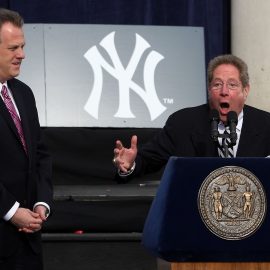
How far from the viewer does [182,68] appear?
5.82 meters

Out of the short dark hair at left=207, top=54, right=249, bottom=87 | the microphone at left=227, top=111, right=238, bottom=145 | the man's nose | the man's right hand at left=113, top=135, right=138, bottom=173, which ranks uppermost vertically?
the short dark hair at left=207, top=54, right=249, bottom=87

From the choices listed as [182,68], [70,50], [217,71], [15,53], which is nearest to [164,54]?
[182,68]

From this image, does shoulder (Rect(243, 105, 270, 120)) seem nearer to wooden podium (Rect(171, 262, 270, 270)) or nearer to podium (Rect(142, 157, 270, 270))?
podium (Rect(142, 157, 270, 270))

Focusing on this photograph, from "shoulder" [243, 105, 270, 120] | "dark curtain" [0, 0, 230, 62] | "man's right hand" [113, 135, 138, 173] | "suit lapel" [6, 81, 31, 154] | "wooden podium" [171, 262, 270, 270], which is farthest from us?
"dark curtain" [0, 0, 230, 62]

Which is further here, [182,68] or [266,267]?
[182,68]

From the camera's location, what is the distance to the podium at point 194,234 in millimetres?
2926

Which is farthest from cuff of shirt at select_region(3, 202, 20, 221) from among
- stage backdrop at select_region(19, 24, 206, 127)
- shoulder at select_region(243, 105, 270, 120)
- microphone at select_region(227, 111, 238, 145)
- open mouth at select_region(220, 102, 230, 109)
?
stage backdrop at select_region(19, 24, 206, 127)

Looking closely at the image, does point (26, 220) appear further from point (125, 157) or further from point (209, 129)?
point (209, 129)

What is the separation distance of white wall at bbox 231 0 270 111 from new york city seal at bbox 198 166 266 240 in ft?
10.8

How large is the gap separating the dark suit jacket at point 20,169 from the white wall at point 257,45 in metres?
3.13

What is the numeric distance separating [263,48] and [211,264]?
3.45 meters

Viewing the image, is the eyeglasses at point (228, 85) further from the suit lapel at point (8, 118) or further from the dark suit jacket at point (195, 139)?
the suit lapel at point (8, 118)

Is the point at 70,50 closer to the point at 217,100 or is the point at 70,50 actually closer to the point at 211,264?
the point at 217,100

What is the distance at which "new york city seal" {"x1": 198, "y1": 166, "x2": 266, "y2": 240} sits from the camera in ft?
9.66
